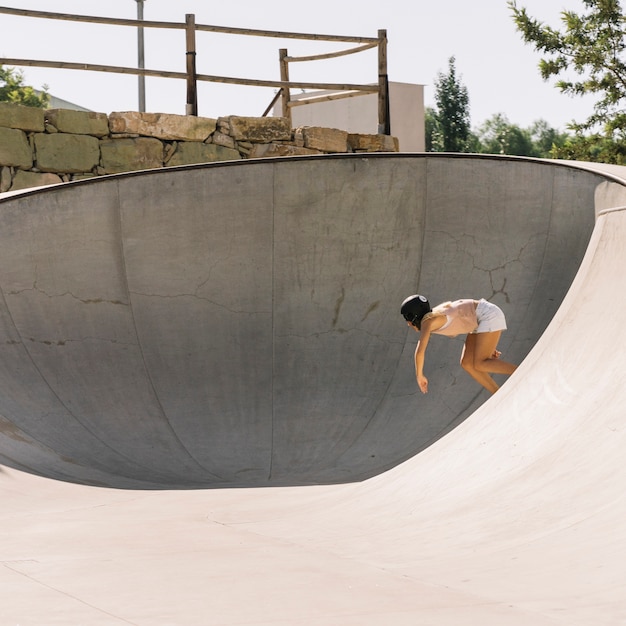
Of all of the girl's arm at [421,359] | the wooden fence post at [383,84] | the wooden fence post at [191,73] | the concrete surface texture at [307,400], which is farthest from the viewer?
the wooden fence post at [383,84]

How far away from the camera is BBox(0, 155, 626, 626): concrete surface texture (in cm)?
270

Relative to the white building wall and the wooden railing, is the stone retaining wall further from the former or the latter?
the white building wall

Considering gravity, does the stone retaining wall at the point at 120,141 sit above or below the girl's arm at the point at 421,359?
above

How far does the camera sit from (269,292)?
744 cm

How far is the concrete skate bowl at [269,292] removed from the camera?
21.4 ft

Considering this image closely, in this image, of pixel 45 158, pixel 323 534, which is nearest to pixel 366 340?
pixel 323 534

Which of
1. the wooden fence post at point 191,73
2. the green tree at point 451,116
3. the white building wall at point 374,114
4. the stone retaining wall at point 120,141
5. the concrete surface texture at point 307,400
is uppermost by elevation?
the green tree at point 451,116

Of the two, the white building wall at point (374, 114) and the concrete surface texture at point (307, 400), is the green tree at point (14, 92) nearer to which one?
the white building wall at point (374, 114)

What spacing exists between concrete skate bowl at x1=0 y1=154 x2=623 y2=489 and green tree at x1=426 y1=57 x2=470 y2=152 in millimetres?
44408

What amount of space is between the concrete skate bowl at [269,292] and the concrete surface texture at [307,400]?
0.02 metres

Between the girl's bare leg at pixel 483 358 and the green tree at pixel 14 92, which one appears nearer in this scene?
the girl's bare leg at pixel 483 358

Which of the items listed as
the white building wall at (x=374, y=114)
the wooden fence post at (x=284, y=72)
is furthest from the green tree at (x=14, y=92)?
the wooden fence post at (x=284, y=72)

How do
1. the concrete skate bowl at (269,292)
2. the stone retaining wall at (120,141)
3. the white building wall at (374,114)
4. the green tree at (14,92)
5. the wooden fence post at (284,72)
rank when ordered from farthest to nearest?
the green tree at (14,92) → the white building wall at (374,114) → the wooden fence post at (284,72) → the stone retaining wall at (120,141) → the concrete skate bowl at (269,292)

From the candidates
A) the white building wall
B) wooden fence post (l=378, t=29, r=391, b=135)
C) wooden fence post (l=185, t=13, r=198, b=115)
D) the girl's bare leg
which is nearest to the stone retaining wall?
wooden fence post (l=185, t=13, r=198, b=115)
